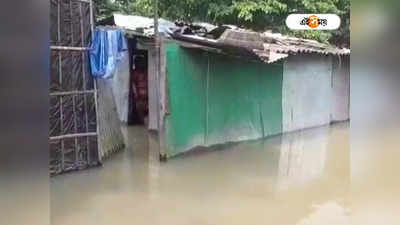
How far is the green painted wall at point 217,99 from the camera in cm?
504

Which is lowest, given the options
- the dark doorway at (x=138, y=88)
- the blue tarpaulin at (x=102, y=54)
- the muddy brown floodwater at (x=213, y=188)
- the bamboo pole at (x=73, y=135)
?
the muddy brown floodwater at (x=213, y=188)

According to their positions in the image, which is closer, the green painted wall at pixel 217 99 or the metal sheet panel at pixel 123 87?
the green painted wall at pixel 217 99

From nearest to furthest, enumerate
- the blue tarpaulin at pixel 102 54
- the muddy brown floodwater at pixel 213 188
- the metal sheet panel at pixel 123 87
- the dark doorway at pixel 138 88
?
the muddy brown floodwater at pixel 213 188 → the blue tarpaulin at pixel 102 54 → the metal sheet panel at pixel 123 87 → the dark doorway at pixel 138 88

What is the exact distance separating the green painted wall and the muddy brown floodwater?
209mm

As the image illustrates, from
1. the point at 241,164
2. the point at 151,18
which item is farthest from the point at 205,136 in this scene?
the point at 151,18

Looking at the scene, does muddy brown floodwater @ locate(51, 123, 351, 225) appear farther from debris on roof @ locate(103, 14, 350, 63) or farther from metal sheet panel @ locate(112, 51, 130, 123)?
debris on roof @ locate(103, 14, 350, 63)

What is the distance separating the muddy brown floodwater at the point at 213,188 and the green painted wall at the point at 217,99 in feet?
0.69

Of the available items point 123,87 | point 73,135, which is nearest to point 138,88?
point 123,87

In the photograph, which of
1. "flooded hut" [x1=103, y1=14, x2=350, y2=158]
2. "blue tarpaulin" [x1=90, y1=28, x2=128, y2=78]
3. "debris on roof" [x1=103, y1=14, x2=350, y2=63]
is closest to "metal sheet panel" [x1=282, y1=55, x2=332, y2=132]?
"flooded hut" [x1=103, y1=14, x2=350, y2=158]

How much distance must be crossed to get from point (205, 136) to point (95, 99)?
1647 mm

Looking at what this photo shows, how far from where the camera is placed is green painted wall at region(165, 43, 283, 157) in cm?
504

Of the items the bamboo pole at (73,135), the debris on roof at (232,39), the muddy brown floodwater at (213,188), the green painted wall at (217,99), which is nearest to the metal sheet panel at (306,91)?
the green painted wall at (217,99)

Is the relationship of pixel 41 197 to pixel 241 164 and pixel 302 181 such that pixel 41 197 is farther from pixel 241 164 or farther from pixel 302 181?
pixel 241 164

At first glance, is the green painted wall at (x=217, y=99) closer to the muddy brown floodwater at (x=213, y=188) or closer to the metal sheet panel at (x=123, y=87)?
the muddy brown floodwater at (x=213, y=188)
